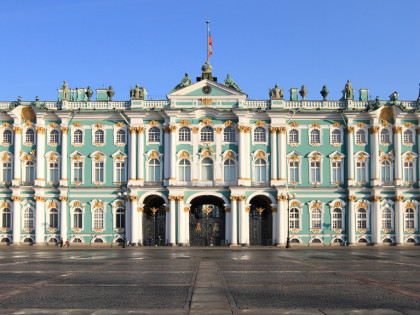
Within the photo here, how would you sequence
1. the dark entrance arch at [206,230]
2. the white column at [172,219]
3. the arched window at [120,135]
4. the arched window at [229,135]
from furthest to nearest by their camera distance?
the arched window at [120,135] → the arched window at [229,135] → the dark entrance arch at [206,230] → the white column at [172,219]

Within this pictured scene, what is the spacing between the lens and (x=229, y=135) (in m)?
72.8

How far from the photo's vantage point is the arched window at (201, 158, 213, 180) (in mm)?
72438

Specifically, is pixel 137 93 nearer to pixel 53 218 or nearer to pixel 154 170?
pixel 154 170

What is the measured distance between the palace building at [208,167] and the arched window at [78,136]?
0.13m

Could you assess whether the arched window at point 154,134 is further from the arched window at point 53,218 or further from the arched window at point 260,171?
the arched window at point 53,218

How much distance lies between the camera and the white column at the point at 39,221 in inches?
2830

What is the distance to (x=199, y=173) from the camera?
72.1 metres

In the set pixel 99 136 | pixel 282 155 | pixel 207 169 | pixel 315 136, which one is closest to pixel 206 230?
pixel 207 169

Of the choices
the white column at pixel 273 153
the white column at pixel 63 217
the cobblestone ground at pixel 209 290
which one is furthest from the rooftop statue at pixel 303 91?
the cobblestone ground at pixel 209 290

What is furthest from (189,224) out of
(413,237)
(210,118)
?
(413,237)

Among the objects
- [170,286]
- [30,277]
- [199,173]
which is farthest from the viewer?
[199,173]

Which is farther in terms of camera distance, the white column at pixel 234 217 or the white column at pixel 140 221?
the white column at pixel 140 221

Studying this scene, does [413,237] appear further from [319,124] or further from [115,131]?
[115,131]

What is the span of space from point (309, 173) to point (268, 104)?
9.53m
